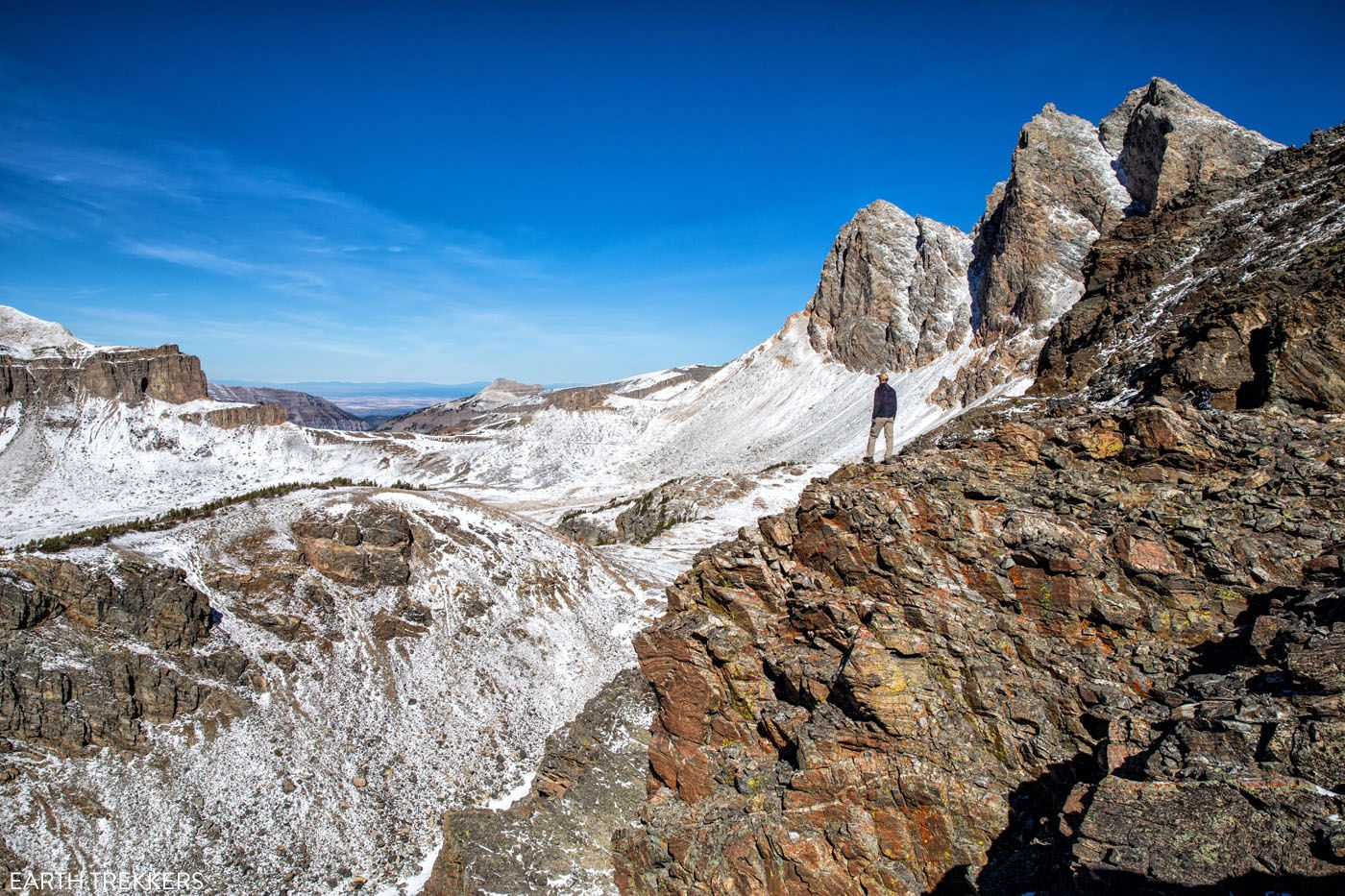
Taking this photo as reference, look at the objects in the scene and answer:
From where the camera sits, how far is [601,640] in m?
25.0

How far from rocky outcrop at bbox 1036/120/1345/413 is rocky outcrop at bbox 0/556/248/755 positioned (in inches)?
1136

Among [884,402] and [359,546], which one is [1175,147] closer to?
[884,402]

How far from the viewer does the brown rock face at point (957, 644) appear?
11.9 m

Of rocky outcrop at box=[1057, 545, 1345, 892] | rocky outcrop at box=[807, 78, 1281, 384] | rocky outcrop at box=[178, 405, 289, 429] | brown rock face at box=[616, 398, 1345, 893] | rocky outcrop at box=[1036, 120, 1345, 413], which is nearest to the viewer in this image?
rocky outcrop at box=[1057, 545, 1345, 892]

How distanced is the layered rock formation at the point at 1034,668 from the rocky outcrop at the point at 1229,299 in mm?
212

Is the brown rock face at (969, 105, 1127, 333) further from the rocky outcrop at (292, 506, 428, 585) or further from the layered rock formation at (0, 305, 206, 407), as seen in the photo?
the layered rock formation at (0, 305, 206, 407)

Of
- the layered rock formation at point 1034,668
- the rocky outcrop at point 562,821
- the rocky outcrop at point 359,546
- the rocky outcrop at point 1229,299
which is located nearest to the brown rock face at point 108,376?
the rocky outcrop at point 359,546

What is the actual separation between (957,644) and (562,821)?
33.5 feet

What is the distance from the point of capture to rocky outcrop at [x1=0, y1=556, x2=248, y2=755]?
1572 centimetres

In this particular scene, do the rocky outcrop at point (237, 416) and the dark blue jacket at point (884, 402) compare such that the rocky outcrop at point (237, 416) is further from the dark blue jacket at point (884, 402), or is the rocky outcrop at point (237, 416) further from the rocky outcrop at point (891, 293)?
the dark blue jacket at point (884, 402)

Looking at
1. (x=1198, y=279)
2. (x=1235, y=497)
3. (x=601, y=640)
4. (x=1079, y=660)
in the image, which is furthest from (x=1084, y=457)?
(x=1198, y=279)

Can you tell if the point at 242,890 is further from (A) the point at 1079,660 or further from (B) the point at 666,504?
(B) the point at 666,504

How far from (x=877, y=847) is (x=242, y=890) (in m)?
Result: 13.1

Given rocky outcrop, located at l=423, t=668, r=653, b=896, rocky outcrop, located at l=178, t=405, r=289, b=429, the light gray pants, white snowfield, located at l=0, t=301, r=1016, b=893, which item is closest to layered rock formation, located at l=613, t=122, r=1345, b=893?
rocky outcrop, located at l=423, t=668, r=653, b=896
